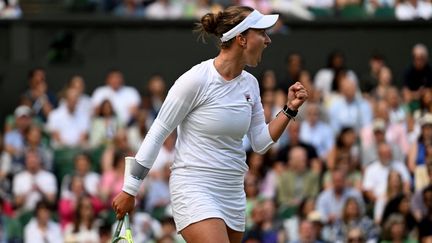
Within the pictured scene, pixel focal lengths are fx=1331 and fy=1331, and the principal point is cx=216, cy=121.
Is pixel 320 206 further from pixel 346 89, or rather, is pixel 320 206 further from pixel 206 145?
pixel 206 145

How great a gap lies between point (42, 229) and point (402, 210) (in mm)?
3811

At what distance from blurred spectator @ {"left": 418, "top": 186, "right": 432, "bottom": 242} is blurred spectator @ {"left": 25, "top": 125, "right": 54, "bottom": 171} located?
4.38 m

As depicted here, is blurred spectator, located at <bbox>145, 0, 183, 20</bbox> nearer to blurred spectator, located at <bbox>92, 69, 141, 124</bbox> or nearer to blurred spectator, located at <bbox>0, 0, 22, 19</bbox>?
blurred spectator, located at <bbox>0, 0, 22, 19</bbox>

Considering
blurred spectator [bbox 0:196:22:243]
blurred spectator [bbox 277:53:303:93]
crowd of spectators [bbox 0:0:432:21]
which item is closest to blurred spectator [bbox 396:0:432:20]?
crowd of spectators [bbox 0:0:432:21]

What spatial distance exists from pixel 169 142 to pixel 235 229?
8.16m

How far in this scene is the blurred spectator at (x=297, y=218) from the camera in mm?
14039

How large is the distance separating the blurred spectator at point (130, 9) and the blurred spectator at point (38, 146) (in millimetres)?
3890

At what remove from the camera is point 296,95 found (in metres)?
7.53

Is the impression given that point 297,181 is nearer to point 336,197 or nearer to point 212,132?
point 336,197

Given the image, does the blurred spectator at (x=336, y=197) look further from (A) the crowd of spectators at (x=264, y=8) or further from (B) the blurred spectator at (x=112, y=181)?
(A) the crowd of spectators at (x=264, y=8)

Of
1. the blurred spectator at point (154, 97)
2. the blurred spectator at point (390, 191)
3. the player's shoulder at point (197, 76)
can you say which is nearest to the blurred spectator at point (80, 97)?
the blurred spectator at point (154, 97)

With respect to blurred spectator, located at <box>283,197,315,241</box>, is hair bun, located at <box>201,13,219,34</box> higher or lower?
higher

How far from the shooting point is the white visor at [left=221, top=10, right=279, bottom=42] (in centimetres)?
740

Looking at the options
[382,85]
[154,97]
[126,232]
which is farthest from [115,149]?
[126,232]
